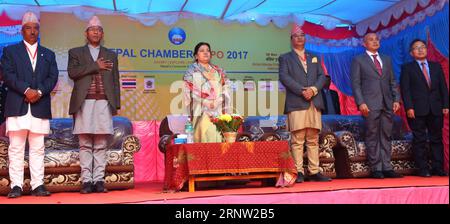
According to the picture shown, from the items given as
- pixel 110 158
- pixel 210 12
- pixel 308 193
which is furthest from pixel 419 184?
pixel 210 12

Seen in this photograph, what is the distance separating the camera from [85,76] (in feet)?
16.4

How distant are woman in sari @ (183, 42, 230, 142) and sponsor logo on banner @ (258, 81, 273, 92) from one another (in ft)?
9.50

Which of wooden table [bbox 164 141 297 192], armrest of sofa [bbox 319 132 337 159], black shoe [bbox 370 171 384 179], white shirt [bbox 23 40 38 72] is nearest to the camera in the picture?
wooden table [bbox 164 141 297 192]

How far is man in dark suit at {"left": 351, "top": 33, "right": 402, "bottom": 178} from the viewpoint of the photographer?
5.88 metres

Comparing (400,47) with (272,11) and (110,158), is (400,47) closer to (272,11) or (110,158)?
(272,11)

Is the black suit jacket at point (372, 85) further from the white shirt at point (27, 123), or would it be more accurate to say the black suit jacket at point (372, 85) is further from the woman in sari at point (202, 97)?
the white shirt at point (27, 123)

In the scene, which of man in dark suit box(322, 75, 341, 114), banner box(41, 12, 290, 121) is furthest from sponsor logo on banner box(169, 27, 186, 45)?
man in dark suit box(322, 75, 341, 114)

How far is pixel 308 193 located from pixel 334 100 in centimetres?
402

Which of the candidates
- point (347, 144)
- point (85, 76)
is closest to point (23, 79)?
point (85, 76)

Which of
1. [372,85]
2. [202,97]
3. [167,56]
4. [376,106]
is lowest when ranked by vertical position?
[376,106]

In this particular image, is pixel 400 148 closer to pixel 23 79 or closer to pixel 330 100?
pixel 330 100

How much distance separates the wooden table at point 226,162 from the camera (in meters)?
4.70

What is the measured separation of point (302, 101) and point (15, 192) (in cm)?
299

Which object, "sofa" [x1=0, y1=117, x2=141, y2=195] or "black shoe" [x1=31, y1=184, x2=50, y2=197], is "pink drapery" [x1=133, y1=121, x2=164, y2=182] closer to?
"sofa" [x1=0, y1=117, x2=141, y2=195]
